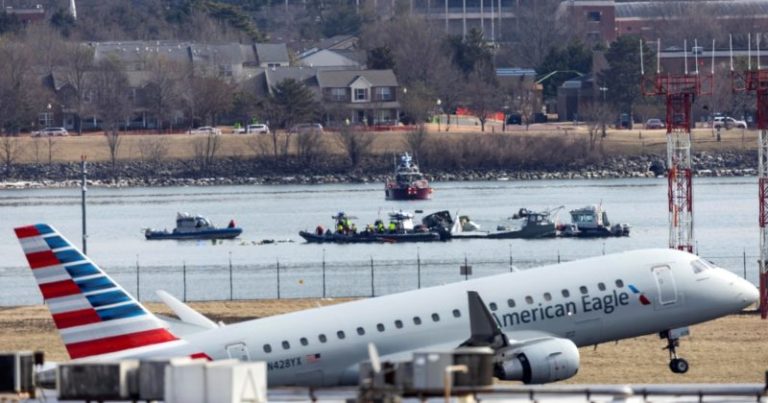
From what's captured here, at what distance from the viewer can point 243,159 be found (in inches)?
7219

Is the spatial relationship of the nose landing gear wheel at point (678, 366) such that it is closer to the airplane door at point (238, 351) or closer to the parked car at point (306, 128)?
the airplane door at point (238, 351)

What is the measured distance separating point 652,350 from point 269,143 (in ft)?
432

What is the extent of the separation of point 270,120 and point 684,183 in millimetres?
119493

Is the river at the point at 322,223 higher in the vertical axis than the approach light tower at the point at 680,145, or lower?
lower

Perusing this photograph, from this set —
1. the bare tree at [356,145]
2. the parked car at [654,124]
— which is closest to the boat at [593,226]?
the bare tree at [356,145]

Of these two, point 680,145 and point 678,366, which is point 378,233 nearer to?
point 680,145

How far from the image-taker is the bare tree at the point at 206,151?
181 m

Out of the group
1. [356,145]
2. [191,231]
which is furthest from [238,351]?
[356,145]

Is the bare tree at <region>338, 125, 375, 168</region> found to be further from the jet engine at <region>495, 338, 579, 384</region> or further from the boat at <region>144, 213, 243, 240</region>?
the jet engine at <region>495, 338, 579, 384</region>

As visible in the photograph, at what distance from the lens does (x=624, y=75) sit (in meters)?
197

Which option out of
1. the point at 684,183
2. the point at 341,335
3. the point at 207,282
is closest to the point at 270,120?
the point at 207,282

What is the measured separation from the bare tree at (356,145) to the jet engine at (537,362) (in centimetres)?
13840

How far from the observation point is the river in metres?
93.4

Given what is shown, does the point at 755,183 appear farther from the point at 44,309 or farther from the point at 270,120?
the point at 44,309
